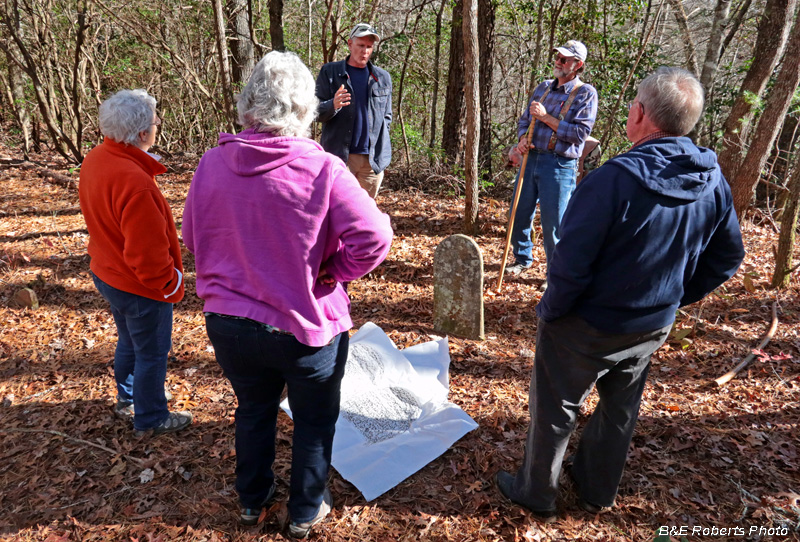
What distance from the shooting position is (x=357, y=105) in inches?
204

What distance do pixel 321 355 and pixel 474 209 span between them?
497cm

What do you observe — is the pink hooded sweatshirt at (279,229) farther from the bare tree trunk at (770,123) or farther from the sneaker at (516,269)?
the bare tree trunk at (770,123)

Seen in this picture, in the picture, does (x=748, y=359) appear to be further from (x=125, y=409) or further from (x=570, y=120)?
(x=125, y=409)

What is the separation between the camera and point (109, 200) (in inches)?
104

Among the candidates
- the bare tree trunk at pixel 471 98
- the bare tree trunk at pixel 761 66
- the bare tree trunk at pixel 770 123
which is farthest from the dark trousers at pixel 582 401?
the bare tree trunk at pixel 761 66

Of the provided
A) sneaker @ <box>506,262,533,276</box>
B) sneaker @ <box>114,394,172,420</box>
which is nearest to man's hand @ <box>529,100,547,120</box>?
sneaker @ <box>506,262,533,276</box>

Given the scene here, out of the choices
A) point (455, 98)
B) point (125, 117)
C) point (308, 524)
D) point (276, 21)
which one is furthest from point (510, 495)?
point (276, 21)

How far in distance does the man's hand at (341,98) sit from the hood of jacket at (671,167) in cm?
341

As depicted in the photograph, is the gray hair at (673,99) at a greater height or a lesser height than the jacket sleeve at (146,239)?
greater

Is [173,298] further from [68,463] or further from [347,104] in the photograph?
[347,104]

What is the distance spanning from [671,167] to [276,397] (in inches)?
79.6

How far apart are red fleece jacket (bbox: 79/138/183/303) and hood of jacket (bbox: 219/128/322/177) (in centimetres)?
104

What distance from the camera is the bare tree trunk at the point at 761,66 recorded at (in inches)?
238

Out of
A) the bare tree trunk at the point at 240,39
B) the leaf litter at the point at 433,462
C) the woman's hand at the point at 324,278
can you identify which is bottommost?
the leaf litter at the point at 433,462
